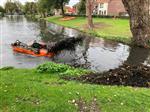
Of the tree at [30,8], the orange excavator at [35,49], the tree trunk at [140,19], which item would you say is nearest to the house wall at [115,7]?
the tree trunk at [140,19]

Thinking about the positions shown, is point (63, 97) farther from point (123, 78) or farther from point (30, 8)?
point (30, 8)

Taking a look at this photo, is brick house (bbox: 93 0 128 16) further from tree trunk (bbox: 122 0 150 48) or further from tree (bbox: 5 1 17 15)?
tree (bbox: 5 1 17 15)

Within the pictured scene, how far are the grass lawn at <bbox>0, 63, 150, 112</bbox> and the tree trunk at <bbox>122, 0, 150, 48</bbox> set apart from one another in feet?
45.7

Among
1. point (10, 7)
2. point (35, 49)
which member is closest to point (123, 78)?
point (35, 49)

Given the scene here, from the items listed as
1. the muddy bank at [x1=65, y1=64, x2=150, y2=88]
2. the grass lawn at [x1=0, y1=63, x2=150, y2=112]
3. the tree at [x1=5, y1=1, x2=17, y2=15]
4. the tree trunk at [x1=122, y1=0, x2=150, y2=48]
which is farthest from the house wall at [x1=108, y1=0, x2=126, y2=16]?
the tree at [x1=5, y1=1, x2=17, y2=15]

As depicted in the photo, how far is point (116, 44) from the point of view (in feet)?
102

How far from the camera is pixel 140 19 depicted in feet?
79.9

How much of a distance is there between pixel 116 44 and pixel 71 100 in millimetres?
22980

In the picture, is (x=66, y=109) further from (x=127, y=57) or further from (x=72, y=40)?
(x=72, y=40)

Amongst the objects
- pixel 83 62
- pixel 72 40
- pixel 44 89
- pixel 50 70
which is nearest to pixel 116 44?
pixel 72 40

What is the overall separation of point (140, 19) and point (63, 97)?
57.3 ft

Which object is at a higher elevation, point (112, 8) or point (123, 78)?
point (112, 8)

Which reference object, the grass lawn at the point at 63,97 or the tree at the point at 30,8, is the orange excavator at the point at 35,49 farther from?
the tree at the point at 30,8

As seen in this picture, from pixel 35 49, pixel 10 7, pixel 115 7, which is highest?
pixel 10 7
